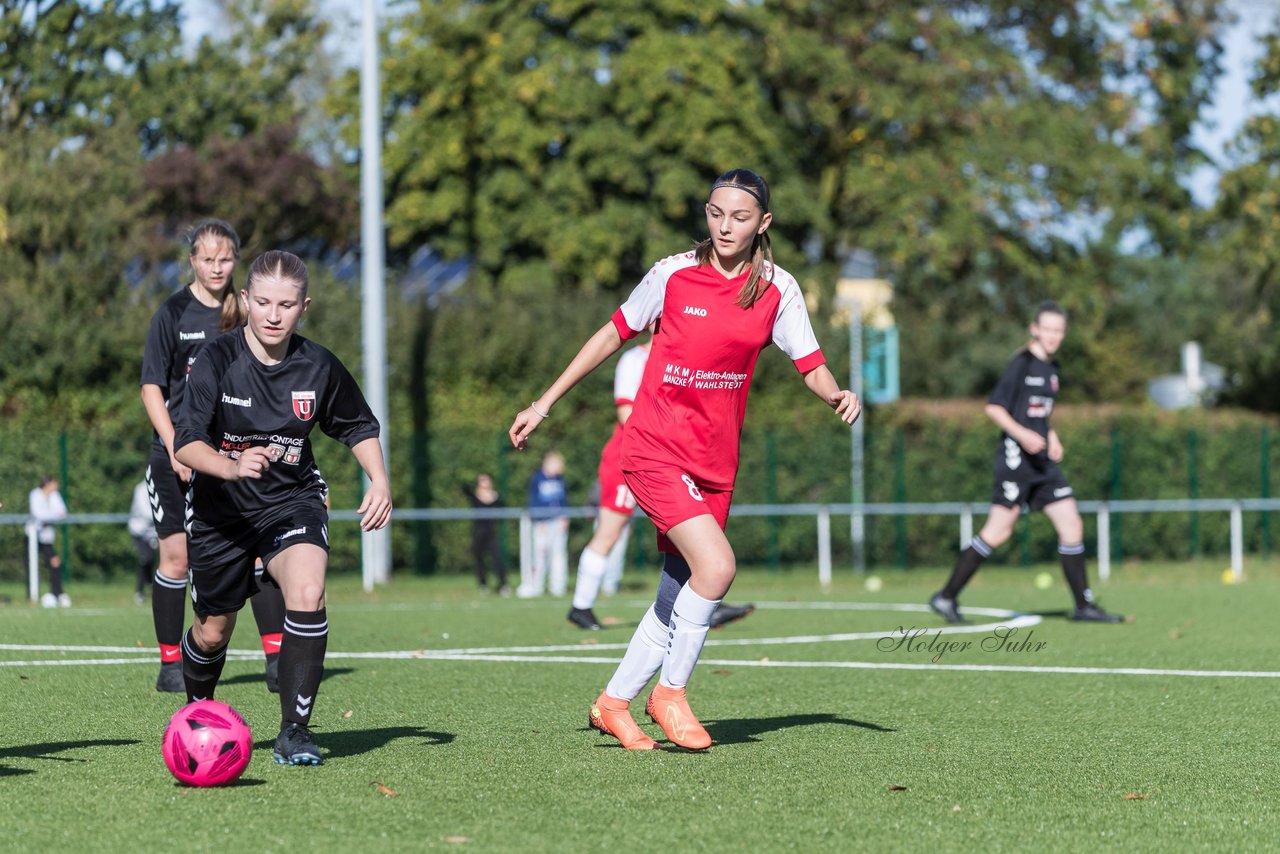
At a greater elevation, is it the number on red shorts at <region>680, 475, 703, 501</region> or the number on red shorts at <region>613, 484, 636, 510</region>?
the number on red shorts at <region>680, 475, 703, 501</region>

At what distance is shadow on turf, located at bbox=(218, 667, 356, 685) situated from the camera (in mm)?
8250

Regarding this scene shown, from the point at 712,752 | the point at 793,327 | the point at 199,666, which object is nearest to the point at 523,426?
the point at 793,327

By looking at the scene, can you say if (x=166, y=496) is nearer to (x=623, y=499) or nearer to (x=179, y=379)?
(x=179, y=379)

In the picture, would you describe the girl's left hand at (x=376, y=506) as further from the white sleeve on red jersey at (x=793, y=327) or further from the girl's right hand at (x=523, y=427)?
the white sleeve on red jersey at (x=793, y=327)

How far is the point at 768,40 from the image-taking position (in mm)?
31516

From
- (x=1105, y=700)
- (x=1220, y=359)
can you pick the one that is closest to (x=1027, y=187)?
(x=1220, y=359)

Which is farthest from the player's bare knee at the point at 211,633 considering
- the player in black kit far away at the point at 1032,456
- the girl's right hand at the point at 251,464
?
the player in black kit far away at the point at 1032,456

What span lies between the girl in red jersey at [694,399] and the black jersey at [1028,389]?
5.74 metres

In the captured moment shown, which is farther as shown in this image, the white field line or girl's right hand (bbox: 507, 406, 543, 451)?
the white field line

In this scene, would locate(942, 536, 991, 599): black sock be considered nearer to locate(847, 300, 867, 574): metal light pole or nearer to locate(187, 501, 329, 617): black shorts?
locate(187, 501, 329, 617): black shorts

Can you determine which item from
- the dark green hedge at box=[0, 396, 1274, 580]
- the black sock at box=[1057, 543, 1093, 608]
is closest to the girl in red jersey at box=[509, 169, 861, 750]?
the black sock at box=[1057, 543, 1093, 608]

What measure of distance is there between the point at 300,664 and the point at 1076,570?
778 cm

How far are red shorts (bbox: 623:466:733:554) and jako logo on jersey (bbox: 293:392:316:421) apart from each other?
1200mm

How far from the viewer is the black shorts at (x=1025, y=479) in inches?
460
